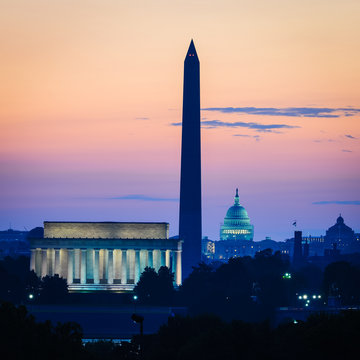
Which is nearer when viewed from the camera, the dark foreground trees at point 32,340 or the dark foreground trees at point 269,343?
the dark foreground trees at point 32,340

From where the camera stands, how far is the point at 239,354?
16150 centimetres

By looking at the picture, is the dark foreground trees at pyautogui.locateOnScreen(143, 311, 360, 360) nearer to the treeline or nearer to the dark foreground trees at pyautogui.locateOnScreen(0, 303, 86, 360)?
the treeline

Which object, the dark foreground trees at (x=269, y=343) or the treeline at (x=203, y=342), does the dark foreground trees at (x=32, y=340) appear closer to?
the treeline at (x=203, y=342)

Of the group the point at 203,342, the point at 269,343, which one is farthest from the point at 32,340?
the point at 269,343

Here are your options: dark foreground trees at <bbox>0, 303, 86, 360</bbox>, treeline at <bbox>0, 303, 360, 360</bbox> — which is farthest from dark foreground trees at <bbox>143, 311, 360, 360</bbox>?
dark foreground trees at <bbox>0, 303, 86, 360</bbox>

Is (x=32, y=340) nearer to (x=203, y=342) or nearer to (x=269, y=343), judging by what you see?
(x=203, y=342)

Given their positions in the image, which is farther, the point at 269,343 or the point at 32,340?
the point at 269,343

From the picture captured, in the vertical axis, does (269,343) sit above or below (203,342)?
above

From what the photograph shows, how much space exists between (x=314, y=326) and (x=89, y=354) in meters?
25.5

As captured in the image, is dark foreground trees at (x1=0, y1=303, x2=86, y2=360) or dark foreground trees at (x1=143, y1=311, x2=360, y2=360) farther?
dark foreground trees at (x1=143, y1=311, x2=360, y2=360)

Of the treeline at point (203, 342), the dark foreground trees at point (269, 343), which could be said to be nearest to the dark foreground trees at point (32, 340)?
the treeline at point (203, 342)

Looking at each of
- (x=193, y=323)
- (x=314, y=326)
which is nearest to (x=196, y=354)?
(x=314, y=326)

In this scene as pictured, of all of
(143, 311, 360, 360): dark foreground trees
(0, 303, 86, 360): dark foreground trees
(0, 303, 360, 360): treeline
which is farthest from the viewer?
(143, 311, 360, 360): dark foreground trees

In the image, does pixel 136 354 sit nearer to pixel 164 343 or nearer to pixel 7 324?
pixel 164 343
